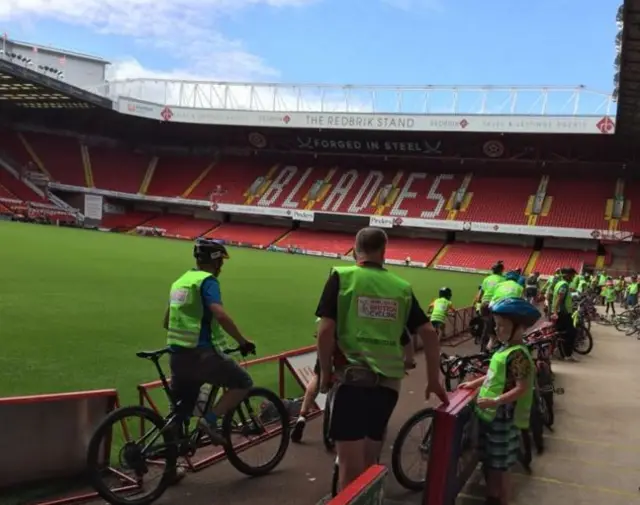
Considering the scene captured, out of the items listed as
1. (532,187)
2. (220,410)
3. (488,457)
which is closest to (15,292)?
(220,410)

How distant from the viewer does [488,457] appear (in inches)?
167

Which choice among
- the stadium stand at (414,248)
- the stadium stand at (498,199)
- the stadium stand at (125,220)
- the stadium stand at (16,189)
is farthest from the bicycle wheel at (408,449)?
the stadium stand at (125,220)

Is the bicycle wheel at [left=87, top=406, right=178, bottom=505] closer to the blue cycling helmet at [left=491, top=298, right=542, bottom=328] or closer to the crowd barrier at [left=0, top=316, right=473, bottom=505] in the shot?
the crowd barrier at [left=0, top=316, right=473, bottom=505]

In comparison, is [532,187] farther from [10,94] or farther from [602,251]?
[10,94]

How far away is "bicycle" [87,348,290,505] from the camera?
13.0ft

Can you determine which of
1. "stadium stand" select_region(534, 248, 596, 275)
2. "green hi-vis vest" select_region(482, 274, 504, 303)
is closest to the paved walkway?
"green hi-vis vest" select_region(482, 274, 504, 303)

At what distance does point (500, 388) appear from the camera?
406 cm

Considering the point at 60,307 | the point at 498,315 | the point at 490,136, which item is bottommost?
the point at 60,307

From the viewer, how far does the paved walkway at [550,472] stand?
4496 millimetres

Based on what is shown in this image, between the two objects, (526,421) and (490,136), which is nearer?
(526,421)

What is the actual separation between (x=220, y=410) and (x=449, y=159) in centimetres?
Answer: 4627

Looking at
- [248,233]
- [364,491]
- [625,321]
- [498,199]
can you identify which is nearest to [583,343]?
[625,321]

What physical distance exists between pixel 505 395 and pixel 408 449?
Result: 106 centimetres

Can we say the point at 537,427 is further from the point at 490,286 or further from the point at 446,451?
the point at 490,286
